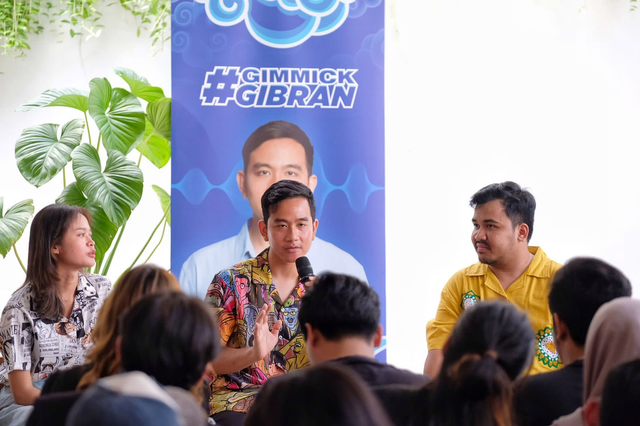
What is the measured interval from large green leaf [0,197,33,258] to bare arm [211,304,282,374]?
1904mm

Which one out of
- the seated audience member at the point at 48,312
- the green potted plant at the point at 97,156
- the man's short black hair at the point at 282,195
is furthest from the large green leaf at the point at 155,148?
the man's short black hair at the point at 282,195

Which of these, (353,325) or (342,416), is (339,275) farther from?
(342,416)

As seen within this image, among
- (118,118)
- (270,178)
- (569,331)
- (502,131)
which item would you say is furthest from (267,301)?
(502,131)

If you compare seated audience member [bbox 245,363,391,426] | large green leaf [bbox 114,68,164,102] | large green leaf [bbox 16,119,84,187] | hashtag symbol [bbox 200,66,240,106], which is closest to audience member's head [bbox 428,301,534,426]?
seated audience member [bbox 245,363,391,426]

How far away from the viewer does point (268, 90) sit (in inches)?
145

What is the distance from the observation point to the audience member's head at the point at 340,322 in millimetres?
1935

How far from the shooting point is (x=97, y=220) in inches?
162

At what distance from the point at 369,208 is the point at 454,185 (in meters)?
1.36

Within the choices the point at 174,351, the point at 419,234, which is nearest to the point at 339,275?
the point at 174,351

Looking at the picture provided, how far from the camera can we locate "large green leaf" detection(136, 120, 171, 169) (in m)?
4.48

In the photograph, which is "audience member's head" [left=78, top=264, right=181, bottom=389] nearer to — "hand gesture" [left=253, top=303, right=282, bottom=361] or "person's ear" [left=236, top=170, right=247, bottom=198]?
"hand gesture" [left=253, top=303, right=282, bottom=361]

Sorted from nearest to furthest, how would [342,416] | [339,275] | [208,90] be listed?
[342,416]
[339,275]
[208,90]

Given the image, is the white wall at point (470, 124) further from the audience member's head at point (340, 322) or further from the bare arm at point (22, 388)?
the audience member's head at point (340, 322)

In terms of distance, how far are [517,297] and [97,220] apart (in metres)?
2.53
